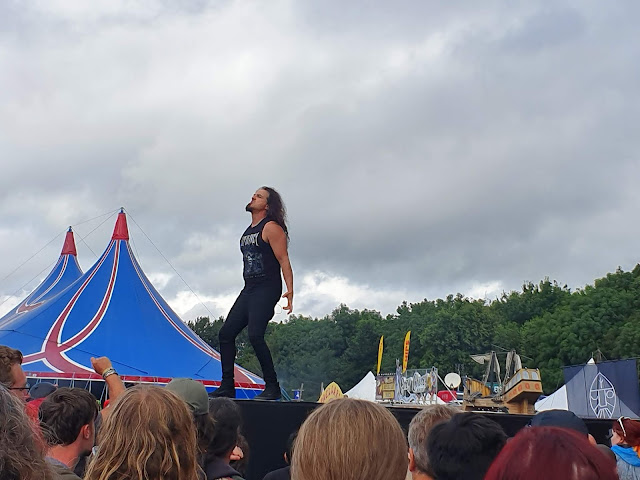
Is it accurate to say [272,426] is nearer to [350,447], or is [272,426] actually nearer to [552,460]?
[350,447]

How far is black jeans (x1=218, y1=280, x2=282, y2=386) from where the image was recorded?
589 cm

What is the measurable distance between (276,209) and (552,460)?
5.09 meters

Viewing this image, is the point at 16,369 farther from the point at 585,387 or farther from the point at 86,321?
the point at 86,321

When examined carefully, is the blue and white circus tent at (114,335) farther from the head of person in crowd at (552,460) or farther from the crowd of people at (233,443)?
the head of person in crowd at (552,460)

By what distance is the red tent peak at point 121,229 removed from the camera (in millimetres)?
16734

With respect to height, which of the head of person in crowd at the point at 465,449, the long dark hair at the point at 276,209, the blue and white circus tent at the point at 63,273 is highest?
the blue and white circus tent at the point at 63,273

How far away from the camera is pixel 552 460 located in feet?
3.95

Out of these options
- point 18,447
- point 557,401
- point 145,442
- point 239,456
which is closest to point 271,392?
point 239,456

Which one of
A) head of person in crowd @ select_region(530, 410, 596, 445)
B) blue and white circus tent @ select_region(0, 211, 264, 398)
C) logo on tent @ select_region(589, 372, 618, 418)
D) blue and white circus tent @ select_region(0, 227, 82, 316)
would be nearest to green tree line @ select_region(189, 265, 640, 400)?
blue and white circus tent @ select_region(0, 227, 82, 316)

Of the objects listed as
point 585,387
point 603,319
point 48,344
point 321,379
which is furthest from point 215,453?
point 321,379

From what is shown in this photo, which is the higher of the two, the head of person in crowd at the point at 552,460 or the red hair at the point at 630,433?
the head of person in crowd at the point at 552,460

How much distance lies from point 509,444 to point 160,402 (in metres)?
1.04

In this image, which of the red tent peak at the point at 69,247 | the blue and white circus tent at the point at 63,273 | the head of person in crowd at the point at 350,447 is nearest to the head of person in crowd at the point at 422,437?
the head of person in crowd at the point at 350,447

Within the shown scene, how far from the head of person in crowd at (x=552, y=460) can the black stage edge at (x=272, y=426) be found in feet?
12.9
